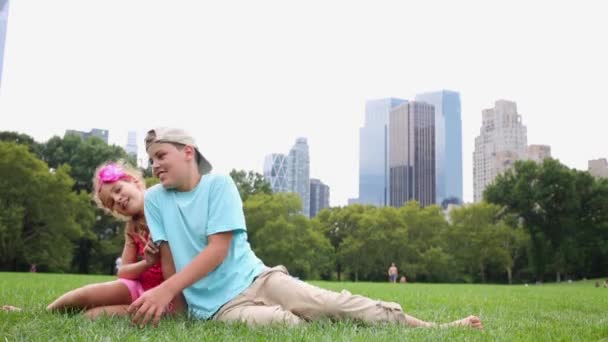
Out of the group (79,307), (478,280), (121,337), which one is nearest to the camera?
(121,337)

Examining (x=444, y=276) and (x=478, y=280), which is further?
(x=478, y=280)

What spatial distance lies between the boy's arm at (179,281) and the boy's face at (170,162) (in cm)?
44

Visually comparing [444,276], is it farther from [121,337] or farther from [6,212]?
[121,337]

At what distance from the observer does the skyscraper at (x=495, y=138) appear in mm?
133750

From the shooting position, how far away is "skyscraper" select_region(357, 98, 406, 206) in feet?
542

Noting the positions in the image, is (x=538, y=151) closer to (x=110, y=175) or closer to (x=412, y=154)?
(x=412, y=154)

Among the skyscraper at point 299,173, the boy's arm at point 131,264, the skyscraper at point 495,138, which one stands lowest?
the boy's arm at point 131,264

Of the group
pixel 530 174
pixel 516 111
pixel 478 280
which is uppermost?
pixel 516 111

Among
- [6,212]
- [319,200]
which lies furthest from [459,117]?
[6,212]

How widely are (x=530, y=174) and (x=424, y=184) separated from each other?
9645cm

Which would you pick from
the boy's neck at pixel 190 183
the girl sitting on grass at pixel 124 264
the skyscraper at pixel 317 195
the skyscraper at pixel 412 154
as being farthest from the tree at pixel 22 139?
the skyscraper at pixel 412 154

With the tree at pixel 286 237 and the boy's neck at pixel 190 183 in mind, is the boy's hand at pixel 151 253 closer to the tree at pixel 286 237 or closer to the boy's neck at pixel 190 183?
the boy's neck at pixel 190 183

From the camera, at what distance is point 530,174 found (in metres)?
53.3

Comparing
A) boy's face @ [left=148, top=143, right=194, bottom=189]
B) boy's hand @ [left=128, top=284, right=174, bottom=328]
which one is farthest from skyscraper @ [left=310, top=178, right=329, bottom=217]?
boy's hand @ [left=128, top=284, right=174, bottom=328]
